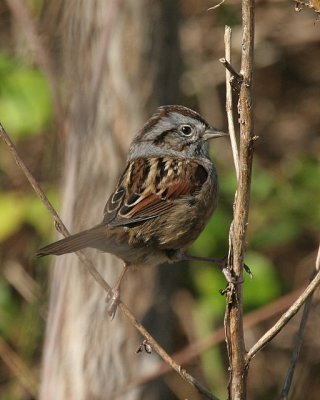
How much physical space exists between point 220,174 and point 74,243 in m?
2.43

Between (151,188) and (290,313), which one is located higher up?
(151,188)

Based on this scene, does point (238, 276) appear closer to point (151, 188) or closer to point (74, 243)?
point (74, 243)

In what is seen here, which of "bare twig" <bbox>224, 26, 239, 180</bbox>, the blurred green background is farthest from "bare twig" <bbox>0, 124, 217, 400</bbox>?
the blurred green background

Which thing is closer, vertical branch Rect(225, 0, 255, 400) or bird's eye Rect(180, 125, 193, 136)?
vertical branch Rect(225, 0, 255, 400)

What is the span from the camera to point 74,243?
247 centimetres

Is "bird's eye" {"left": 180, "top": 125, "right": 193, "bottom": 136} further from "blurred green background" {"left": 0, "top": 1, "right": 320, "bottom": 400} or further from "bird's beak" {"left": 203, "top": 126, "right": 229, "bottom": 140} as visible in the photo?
"blurred green background" {"left": 0, "top": 1, "right": 320, "bottom": 400}

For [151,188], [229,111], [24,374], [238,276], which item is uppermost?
[229,111]

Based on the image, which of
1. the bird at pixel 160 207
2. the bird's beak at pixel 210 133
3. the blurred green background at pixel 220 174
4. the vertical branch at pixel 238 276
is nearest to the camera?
the vertical branch at pixel 238 276

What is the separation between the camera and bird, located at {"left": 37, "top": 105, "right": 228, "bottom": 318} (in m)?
2.91

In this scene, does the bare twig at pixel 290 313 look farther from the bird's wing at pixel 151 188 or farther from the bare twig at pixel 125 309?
the bird's wing at pixel 151 188

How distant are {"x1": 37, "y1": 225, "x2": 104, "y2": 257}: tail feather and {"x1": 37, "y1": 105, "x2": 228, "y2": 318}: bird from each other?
0.05 ft

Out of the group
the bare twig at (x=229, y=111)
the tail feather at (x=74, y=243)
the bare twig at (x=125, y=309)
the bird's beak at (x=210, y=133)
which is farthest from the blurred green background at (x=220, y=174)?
the bare twig at (x=125, y=309)

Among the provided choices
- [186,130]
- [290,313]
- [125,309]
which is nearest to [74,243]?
[125,309]

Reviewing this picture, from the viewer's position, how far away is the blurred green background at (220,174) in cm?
438
